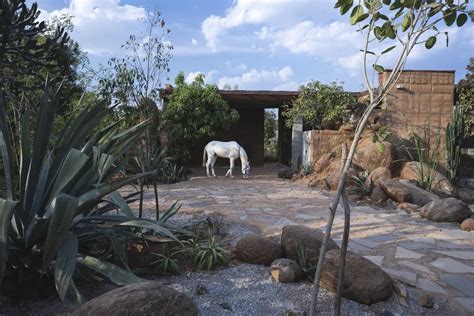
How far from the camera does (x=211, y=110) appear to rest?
12625 millimetres

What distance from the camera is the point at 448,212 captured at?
20.5ft

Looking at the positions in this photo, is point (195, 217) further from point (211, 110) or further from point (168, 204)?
point (211, 110)

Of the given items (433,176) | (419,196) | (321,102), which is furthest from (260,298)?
(321,102)

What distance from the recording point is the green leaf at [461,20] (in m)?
2.04

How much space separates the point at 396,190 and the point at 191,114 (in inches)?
263

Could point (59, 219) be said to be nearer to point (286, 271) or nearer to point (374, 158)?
point (286, 271)

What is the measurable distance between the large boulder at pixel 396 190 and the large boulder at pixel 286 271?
15.3 ft

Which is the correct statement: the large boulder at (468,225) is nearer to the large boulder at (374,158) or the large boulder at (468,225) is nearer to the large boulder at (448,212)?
the large boulder at (448,212)

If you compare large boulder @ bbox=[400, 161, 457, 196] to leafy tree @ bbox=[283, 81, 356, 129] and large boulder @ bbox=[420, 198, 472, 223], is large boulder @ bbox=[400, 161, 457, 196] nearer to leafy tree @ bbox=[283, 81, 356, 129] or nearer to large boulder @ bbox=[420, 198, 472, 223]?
large boulder @ bbox=[420, 198, 472, 223]

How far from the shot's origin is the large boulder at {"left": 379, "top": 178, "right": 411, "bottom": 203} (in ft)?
24.4

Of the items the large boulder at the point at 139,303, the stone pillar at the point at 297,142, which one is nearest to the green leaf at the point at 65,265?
the large boulder at the point at 139,303

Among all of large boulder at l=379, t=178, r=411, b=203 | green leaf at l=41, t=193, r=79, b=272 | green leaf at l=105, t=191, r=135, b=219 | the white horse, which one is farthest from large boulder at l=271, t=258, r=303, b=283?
the white horse

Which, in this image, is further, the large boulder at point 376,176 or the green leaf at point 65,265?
the large boulder at point 376,176

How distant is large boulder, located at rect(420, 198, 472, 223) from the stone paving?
0.14 m
